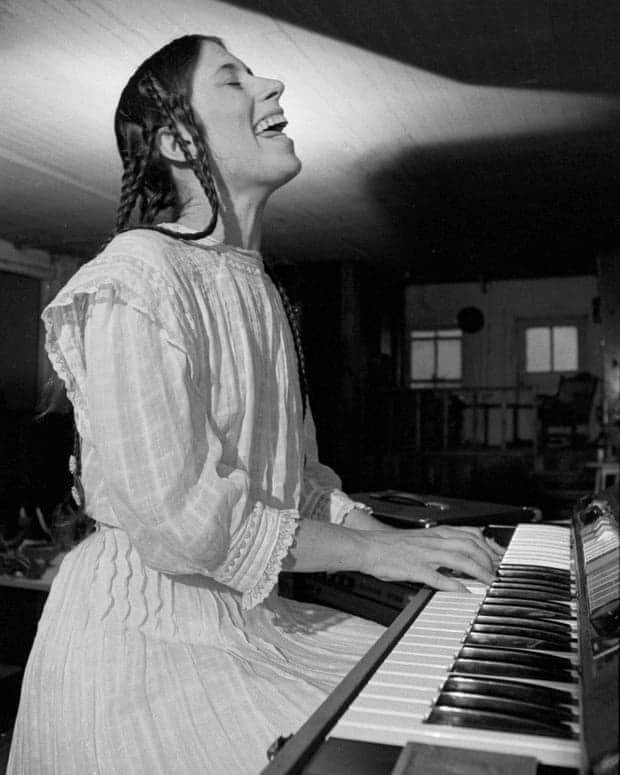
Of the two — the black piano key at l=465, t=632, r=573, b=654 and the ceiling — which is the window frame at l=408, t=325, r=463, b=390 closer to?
the ceiling

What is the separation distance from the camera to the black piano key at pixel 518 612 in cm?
83

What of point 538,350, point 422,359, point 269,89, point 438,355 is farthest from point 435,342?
point 269,89

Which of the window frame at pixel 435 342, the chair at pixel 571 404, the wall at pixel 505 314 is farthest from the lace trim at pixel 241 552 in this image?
the window frame at pixel 435 342

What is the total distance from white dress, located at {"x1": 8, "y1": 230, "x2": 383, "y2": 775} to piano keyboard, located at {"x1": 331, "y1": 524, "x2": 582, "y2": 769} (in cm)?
21

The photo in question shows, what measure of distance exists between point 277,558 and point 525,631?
29 centimetres

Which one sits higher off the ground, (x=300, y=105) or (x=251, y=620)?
(x=300, y=105)

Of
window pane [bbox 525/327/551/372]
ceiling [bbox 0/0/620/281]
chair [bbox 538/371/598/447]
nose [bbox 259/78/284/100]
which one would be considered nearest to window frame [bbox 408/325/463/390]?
window pane [bbox 525/327/551/372]

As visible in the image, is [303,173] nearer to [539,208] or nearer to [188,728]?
[539,208]

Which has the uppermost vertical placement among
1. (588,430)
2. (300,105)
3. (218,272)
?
(300,105)

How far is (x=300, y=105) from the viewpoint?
3.86m

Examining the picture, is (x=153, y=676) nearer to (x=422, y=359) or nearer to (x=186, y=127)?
(x=186, y=127)

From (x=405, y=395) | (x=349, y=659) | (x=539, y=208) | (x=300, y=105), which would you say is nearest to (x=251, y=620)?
(x=349, y=659)

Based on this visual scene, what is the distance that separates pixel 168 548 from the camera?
900 millimetres

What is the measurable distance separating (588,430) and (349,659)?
10.9 metres
